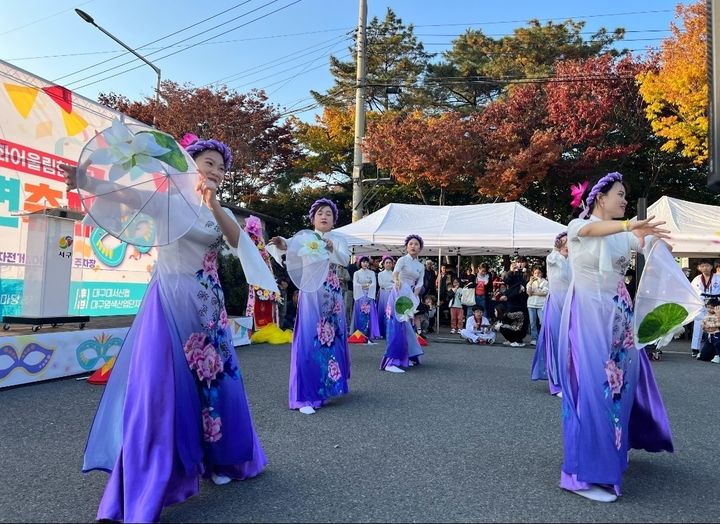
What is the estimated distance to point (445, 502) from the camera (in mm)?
2559

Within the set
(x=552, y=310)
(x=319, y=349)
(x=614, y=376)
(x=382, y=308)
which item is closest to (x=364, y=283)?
(x=382, y=308)

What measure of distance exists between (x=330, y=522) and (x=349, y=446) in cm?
114

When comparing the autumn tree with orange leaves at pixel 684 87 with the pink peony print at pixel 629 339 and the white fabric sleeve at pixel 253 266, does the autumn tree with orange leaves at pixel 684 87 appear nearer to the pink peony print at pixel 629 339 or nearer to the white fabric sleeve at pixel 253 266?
the pink peony print at pixel 629 339

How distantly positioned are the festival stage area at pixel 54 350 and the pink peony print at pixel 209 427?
2.31 meters

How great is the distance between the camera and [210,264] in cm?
266

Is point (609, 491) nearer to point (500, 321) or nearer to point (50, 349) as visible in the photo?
point (50, 349)

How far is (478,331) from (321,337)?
6.55 meters

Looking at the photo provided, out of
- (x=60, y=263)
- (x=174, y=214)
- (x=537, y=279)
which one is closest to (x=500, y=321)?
(x=537, y=279)

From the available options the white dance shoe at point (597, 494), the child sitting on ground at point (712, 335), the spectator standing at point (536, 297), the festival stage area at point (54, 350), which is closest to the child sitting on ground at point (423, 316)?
the spectator standing at point (536, 297)

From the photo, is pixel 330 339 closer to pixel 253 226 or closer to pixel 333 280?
pixel 333 280

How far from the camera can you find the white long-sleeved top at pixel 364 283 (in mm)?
10273

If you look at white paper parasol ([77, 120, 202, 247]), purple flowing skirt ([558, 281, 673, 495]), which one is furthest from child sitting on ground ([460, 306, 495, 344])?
white paper parasol ([77, 120, 202, 247])

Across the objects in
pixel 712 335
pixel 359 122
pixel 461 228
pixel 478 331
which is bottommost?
pixel 478 331

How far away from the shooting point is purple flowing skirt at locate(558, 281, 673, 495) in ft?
8.62
